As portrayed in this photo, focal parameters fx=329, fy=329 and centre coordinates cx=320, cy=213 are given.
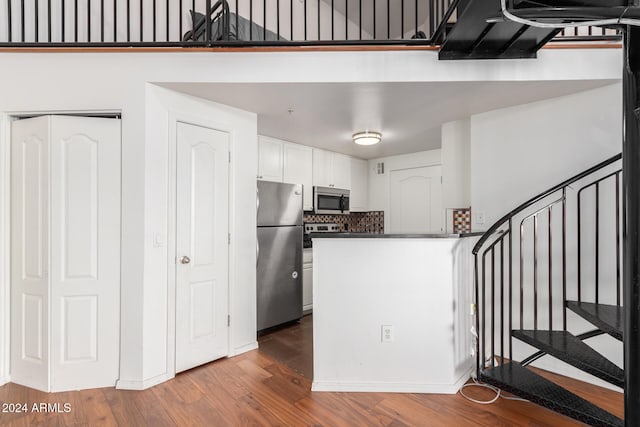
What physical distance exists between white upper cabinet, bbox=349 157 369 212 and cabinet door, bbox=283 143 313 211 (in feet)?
2.78

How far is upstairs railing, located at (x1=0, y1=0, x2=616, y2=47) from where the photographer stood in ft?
7.43

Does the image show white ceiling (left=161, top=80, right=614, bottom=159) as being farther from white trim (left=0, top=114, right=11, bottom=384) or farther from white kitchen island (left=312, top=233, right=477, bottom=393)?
white trim (left=0, top=114, right=11, bottom=384)

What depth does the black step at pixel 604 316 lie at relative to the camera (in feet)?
5.40

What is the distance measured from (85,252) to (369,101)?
238 centimetres

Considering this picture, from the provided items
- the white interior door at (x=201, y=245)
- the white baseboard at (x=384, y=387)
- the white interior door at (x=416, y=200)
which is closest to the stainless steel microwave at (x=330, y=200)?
the white interior door at (x=416, y=200)

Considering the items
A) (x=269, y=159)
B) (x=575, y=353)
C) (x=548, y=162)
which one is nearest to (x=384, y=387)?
(x=575, y=353)

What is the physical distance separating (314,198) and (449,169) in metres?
1.74

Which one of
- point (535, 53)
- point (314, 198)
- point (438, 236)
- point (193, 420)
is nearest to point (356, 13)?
point (314, 198)

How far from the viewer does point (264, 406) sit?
2076 mm

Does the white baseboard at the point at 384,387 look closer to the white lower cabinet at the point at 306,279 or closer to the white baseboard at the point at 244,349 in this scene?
the white baseboard at the point at 244,349

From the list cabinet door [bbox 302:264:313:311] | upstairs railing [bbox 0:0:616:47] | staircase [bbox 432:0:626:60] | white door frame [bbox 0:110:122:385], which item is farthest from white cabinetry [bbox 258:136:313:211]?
staircase [bbox 432:0:626:60]

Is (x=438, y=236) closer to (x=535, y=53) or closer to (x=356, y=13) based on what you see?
(x=535, y=53)

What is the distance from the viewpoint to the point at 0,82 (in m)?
2.29

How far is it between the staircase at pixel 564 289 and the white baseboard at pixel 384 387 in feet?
1.02
